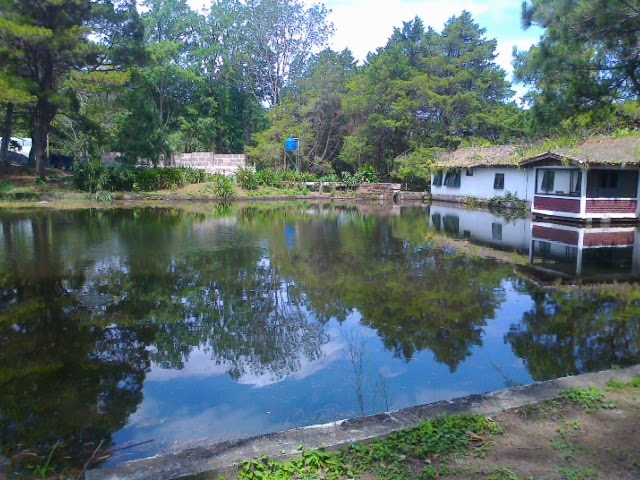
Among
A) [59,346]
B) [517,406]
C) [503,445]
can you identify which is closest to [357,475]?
[503,445]

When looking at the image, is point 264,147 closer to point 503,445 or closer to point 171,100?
point 171,100

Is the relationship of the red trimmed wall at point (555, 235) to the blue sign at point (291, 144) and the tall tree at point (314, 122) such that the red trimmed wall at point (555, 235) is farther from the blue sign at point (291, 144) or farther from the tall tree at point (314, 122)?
the tall tree at point (314, 122)

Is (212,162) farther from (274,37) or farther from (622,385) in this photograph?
(622,385)

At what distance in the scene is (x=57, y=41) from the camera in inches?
955

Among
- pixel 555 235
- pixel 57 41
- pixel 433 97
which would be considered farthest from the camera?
pixel 433 97

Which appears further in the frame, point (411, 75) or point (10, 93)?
point (411, 75)

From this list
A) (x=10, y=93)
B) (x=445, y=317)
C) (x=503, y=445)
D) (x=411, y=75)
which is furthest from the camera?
(x=411, y=75)

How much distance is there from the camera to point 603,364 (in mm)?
5883

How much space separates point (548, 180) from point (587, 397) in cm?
2060

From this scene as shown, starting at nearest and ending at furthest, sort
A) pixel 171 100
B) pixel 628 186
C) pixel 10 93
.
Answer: pixel 628 186 → pixel 10 93 → pixel 171 100

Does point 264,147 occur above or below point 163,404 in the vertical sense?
above

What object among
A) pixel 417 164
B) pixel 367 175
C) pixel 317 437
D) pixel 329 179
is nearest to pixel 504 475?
pixel 317 437

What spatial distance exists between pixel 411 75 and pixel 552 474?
34861mm

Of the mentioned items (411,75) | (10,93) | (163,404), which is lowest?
(163,404)
